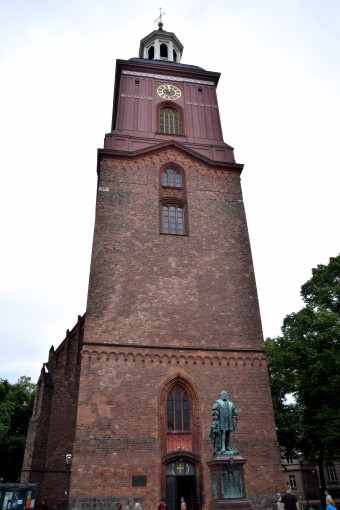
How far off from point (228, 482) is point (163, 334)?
649cm

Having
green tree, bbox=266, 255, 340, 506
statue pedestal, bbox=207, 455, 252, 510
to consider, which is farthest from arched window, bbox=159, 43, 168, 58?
statue pedestal, bbox=207, 455, 252, 510

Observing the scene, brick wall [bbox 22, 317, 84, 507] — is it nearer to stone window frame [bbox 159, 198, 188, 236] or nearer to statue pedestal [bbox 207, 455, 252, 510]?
stone window frame [bbox 159, 198, 188, 236]

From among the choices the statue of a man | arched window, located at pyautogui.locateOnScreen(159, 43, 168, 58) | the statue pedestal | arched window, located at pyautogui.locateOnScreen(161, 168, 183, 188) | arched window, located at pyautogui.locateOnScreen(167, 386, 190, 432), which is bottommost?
the statue pedestal

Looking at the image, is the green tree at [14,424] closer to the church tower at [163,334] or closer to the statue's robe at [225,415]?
the church tower at [163,334]

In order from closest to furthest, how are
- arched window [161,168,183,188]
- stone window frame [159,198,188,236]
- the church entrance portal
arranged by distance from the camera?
1. the church entrance portal
2. stone window frame [159,198,188,236]
3. arched window [161,168,183,188]

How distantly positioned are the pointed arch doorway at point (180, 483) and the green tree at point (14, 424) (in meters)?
19.9

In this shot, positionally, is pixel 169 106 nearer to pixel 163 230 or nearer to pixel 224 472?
pixel 163 230

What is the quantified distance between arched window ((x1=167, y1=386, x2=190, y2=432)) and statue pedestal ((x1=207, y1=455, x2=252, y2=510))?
405 cm

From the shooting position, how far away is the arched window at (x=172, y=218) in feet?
67.0

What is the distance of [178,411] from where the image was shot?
16.3 meters

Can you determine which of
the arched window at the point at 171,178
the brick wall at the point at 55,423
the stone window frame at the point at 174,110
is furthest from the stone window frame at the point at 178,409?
the stone window frame at the point at 174,110

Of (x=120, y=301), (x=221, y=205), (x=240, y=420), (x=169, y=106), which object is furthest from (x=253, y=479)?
(x=169, y=106)

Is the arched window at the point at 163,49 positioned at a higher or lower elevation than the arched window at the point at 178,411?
higher

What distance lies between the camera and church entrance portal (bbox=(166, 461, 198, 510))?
49.9 feet
